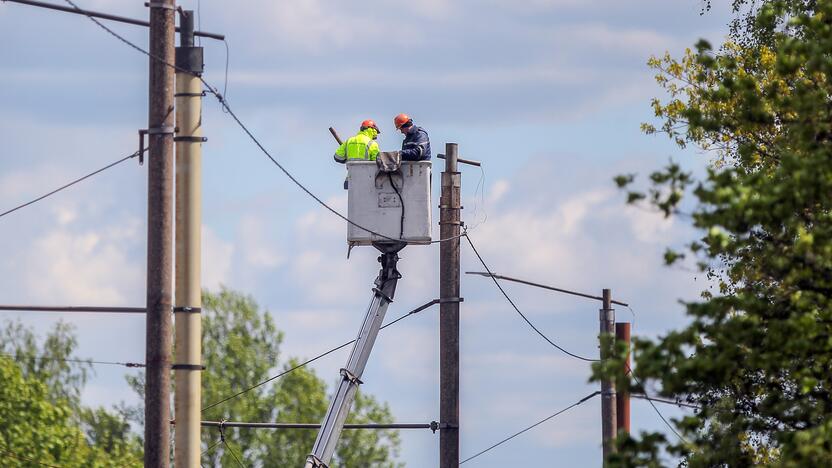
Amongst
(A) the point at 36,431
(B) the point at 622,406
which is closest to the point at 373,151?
(B) the point at 622,406

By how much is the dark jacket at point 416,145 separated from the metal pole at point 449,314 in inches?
72.8

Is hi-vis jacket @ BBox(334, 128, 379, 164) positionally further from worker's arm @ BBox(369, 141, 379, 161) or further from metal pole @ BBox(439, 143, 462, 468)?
metal pole @ BBox(439, 143, 462, 468)

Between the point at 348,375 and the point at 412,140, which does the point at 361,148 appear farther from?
the point at 348,375

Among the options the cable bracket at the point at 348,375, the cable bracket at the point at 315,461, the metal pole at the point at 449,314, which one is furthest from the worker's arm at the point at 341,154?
the cable bracket at the point at 315,461

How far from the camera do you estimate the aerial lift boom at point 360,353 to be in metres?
27.4

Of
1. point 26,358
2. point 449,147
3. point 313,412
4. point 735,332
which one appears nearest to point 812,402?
point 735,332

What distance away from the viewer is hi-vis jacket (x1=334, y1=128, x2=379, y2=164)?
27391mm

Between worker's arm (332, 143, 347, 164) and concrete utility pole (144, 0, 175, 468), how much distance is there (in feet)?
24.7

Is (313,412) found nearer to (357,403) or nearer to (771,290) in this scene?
(357,403)

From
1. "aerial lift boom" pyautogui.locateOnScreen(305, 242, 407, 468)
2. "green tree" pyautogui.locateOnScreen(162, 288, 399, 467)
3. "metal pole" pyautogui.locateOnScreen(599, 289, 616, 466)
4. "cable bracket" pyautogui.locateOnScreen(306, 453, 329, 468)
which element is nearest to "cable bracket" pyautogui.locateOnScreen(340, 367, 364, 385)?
"aerial lift boom" pyautogui.locateOnScreen(305, 242, 407, 468)

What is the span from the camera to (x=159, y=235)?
20109 mm

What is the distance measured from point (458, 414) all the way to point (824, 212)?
11342 mm

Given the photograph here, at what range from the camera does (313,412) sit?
7169 centimetres

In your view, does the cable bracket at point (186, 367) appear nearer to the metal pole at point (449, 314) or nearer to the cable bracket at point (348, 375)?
the cable bracket at point (348, 375)
